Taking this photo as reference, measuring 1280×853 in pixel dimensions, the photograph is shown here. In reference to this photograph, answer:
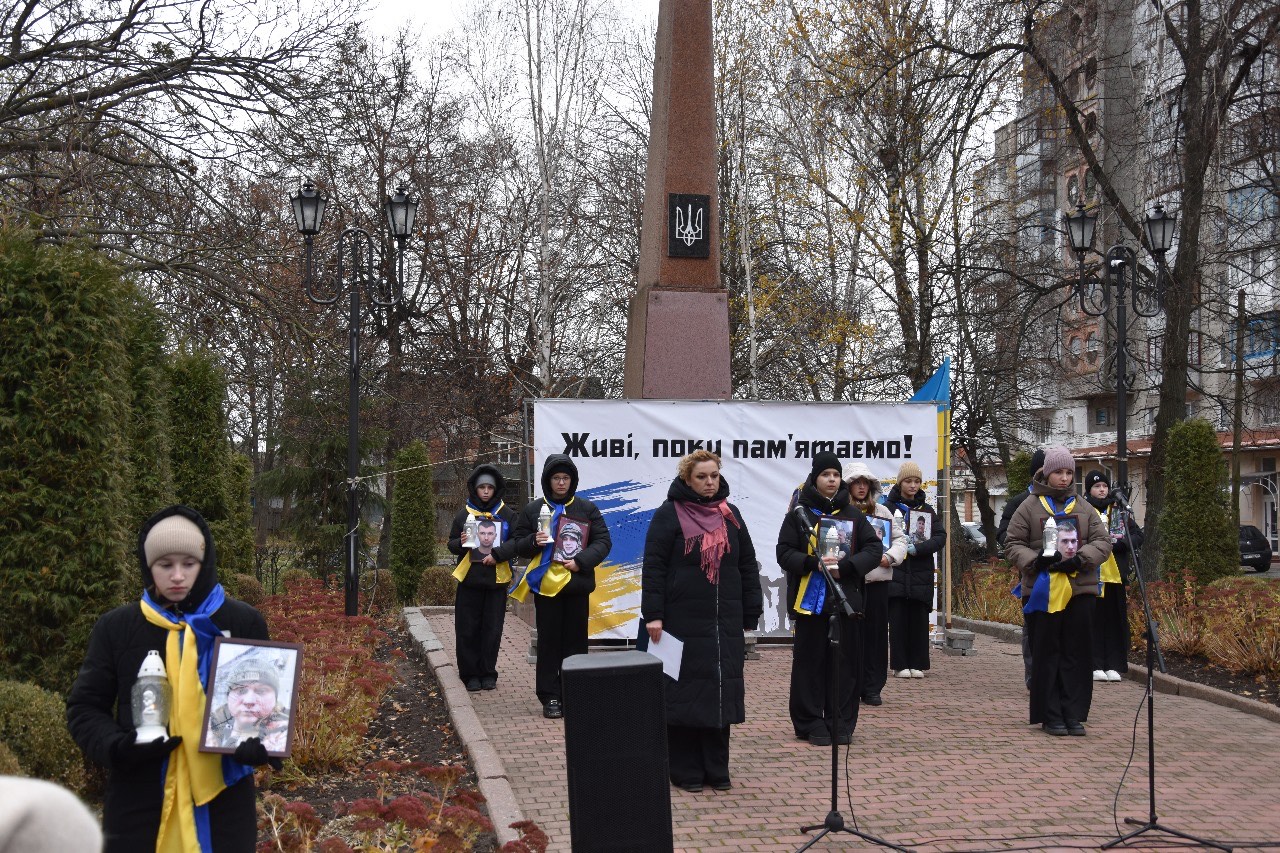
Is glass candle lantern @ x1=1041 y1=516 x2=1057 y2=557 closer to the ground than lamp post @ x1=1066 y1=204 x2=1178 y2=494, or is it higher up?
closer to the ground

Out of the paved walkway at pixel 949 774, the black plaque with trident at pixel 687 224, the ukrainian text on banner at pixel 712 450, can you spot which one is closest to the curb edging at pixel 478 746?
the paved walkway at pixel 949 774

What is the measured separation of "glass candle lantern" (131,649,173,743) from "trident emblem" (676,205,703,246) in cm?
1024

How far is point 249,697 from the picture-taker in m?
3.86

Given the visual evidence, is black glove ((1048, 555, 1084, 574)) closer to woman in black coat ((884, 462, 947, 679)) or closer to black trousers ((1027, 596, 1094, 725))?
black trousers ((1027, 596, 1094, 725))

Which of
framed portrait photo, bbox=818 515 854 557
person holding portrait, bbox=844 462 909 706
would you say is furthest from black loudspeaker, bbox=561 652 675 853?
person holding portrait, bbox=844 462 909 706

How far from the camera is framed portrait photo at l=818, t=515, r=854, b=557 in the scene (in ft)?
24.9

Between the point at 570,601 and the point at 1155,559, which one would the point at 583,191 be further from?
the point at 570,601

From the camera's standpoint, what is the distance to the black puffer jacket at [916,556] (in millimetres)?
11141

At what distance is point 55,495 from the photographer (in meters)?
6.68

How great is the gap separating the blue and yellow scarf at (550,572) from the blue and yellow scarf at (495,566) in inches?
27.7

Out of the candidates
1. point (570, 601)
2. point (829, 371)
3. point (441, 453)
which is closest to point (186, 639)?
point (570, 601)

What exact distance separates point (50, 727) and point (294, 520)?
16827mm

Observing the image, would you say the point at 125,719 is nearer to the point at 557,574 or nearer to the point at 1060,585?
the point at 557,574

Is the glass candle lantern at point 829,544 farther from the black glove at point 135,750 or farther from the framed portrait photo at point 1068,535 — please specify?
the black glove at point 135,750
